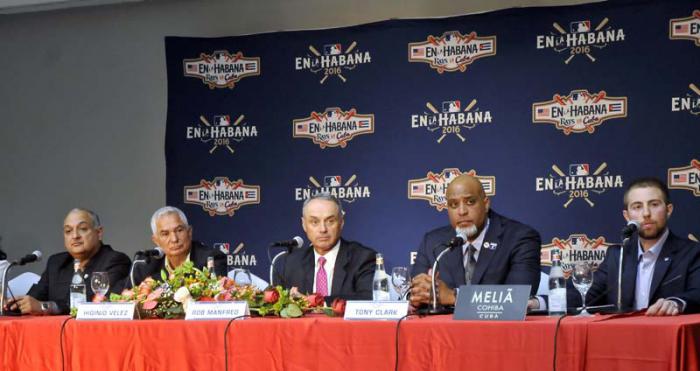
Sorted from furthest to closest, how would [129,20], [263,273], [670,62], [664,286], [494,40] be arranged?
[129,20]
[263,273]
[494,40]
[670,62]
[664,286]

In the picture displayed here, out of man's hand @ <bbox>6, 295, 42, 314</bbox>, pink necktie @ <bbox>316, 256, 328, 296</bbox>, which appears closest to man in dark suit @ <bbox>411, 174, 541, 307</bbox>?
pink necktie @ <bbox>316, 256, 328, 296</bbox>

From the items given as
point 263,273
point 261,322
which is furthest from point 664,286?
point 263,273

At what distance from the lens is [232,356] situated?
3.16m

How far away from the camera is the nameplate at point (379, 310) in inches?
120

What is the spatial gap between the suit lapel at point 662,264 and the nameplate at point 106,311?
1983 mm

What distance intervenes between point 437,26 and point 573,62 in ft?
2.68

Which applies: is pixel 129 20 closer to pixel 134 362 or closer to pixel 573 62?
pixel 573 62

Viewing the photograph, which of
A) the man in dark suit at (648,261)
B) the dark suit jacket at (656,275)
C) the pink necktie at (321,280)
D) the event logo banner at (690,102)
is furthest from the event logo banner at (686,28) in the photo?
the pink necktie at (321,280)

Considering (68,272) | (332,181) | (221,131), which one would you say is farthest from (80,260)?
(332,181)

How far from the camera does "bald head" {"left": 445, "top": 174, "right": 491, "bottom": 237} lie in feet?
14.0

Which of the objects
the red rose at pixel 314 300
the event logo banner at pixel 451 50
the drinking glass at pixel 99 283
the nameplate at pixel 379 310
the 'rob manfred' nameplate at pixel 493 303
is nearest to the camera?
the 'rob manfred' nameplate at pixel 493 303

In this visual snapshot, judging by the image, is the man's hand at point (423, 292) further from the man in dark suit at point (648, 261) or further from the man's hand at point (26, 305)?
the man's hand at point (26, 305)

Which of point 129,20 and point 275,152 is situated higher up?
point 129,20

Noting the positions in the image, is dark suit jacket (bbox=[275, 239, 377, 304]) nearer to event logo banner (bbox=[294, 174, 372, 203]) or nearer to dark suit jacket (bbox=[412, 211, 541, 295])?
dark suit jacket (bbox=[412, 211, 541, 295])
